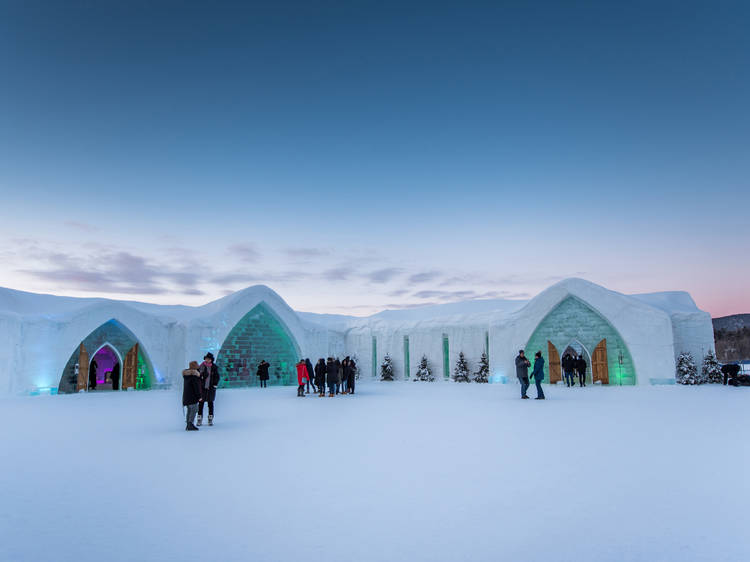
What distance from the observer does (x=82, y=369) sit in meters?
21.5

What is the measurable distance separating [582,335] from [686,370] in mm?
4211

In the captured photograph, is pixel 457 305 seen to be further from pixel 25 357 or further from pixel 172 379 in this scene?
pixel 25 357

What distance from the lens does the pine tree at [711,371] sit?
20.3 m

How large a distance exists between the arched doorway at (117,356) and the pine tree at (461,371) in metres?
14.9

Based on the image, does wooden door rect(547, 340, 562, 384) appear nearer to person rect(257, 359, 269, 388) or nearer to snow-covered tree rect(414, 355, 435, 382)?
snow-covered tree rect(414, 355, 435, 382)

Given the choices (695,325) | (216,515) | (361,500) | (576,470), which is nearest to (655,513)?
(576,470)

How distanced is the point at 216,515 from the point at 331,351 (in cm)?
2558

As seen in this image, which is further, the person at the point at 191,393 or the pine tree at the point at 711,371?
the pine tree at the point at 711,371

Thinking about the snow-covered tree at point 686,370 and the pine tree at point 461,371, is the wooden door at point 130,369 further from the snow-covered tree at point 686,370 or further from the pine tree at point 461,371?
the snow-covered tree at point 686,370

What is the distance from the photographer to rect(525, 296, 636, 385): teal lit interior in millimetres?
21500

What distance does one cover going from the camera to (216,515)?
430 centimetres

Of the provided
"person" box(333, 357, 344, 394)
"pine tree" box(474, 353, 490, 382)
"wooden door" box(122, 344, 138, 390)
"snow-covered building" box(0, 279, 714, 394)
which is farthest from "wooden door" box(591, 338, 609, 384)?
"wooden door" box(122, 344, 138, 390)

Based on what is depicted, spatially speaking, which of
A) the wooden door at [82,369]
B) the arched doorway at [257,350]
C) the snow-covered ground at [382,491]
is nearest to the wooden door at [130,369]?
the wooden door at [82,369]

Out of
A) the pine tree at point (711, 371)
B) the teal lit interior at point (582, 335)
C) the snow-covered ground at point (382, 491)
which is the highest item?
the teal lit interior at point (582, 335)
